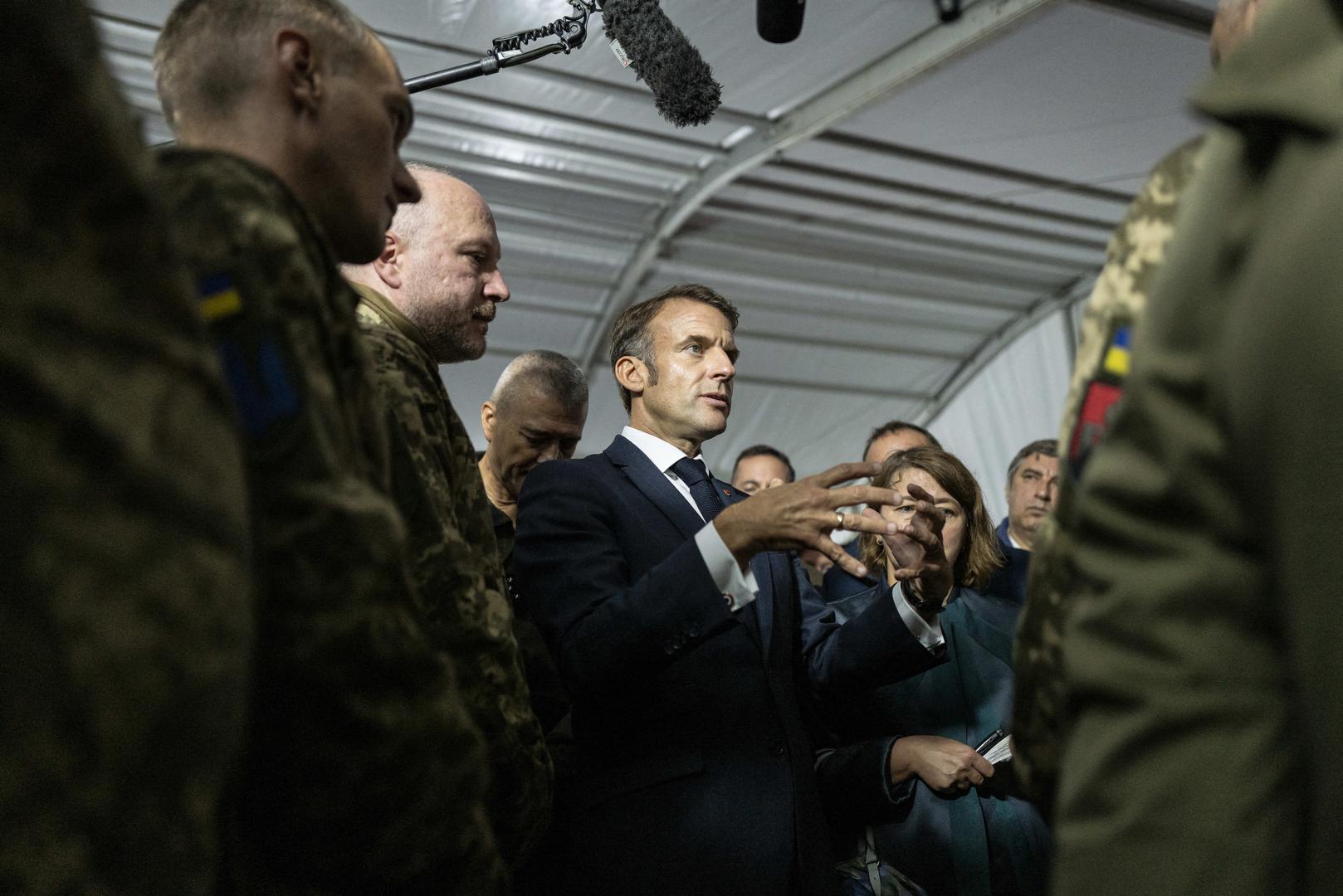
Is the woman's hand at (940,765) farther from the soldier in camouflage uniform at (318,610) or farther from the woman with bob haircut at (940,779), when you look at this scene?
the soldier in camouflage uniform at (318,610)

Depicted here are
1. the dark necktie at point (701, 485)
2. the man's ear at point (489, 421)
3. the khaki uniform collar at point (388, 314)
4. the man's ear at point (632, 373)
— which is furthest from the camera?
the man's ear at point (489, 421)

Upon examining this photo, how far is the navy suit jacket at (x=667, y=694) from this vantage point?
1.89 m

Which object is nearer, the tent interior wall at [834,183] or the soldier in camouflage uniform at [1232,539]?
the soldier in camouflage uniform at [1232,539]

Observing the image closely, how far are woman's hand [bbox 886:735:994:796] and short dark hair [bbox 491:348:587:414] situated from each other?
1.39 m

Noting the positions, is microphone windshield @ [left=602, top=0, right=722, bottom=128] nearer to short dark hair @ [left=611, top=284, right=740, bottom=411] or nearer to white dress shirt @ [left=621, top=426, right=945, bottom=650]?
short dark hair @ [left=611, top=284, right=740, bottom=411]

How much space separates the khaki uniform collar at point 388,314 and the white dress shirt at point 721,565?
0.52 m

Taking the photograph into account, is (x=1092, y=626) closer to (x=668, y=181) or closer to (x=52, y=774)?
(x=52, y=774)

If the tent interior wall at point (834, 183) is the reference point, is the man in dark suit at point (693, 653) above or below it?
below

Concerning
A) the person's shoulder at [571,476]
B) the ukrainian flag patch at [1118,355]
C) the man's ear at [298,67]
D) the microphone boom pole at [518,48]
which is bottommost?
the person's shoulder at [571,476]

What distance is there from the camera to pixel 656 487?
229 centimetres

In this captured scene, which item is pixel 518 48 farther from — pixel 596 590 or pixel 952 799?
pixel 952 799

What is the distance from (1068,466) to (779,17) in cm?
223

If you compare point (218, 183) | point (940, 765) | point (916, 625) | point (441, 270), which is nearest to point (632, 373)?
point (441, 270)

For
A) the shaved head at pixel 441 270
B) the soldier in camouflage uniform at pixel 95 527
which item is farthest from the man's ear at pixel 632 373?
the soldier in camouflage uniform at pixel 95 527
